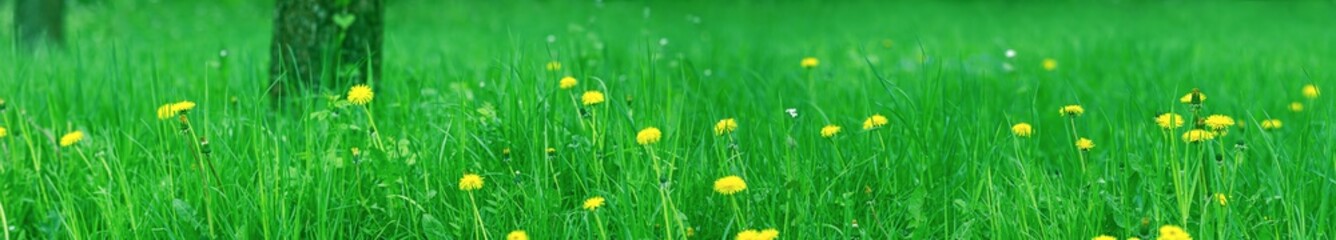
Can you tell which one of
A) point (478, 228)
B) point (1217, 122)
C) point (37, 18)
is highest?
point (37, 18)

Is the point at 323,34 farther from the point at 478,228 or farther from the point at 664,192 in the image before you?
the point at 664,192

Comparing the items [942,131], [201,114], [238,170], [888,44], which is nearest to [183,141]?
[238,170]

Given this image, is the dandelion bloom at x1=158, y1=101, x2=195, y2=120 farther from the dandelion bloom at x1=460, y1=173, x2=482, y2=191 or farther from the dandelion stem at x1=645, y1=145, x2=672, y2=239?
the dandelion stem at x1=645, y1=145, x2=672, y2=239

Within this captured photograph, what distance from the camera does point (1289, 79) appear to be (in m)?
4.86

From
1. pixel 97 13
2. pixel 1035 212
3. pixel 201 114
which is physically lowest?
pixel 1035 212

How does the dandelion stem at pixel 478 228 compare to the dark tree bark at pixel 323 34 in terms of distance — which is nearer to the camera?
the dandelion stem at pixel 478 228

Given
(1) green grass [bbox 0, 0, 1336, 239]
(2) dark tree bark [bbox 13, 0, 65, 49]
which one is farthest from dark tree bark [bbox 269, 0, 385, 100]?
(2) dark tree bark [bbox 13, 0, 65, 49]

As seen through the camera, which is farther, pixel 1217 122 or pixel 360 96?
pixel 360 96

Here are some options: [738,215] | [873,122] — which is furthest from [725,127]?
[873,122]

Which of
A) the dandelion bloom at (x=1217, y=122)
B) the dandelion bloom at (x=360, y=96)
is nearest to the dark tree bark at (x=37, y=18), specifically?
the dandelion bloom at (x=360, y=96)

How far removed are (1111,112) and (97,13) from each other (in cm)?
1184

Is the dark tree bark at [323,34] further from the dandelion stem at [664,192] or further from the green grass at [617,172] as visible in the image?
the dandelion stem at [664,192]

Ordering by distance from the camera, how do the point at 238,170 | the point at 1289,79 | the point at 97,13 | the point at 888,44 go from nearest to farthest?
1. the point at 238,170
2. the point at 1289,79
3. the point at 888,44
4. the point at 97,13

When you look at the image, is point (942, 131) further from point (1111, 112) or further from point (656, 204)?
point (1111, 112)
